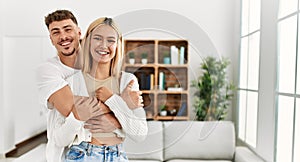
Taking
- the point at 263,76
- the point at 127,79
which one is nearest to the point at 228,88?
the point at 263,76

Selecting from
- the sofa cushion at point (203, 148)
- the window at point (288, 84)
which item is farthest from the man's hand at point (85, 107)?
the sofa cushion at point (203, 148)

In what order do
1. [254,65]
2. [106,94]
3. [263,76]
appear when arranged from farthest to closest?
[254,65] < [263,76] < [106,94]

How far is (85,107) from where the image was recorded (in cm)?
95

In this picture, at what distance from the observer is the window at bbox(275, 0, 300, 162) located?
2244 millimetres

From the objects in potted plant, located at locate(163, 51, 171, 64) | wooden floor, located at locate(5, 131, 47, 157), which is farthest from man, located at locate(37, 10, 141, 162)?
wooden floor, located at locate(5, 131, 47, 157)

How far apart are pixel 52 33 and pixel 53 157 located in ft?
1.09

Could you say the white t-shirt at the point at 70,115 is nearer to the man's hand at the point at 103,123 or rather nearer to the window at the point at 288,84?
the man's hand at the point at 103,123

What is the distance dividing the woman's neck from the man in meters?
0.04

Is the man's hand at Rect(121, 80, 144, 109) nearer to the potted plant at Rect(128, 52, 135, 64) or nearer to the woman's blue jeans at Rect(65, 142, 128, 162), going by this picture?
the woman's blue jeans at Rect(65, 142, 128, 162)

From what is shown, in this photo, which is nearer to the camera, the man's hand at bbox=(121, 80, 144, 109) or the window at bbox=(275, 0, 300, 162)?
the man's hand at bbox=(121, 80, 144, 109)

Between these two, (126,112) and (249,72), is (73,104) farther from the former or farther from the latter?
(249,72)

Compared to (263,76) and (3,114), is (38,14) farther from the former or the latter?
(263,76)

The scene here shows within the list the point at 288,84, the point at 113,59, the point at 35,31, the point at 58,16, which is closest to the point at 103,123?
the point at 113,59

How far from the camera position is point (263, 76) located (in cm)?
287
